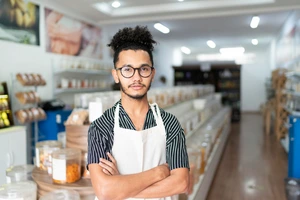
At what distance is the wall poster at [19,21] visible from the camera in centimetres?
454

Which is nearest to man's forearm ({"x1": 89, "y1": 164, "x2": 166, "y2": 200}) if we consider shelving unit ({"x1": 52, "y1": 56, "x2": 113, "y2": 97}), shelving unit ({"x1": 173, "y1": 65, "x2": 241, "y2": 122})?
shelving unit ({"x1": 52, "y1": 56, "x2": 113, "y2": 97})

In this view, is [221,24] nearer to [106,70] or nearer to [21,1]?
[106,70]

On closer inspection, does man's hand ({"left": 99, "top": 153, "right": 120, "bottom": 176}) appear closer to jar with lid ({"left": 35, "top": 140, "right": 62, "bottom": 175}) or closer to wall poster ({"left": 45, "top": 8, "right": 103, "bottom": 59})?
jar with lid ({"left": 35, "top": 140, "right": 62, "bottom": 175})

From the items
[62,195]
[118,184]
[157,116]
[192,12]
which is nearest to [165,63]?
[192,12]

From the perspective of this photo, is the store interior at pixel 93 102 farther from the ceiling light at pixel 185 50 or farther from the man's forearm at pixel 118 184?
the ceiling light at pixel 185 50

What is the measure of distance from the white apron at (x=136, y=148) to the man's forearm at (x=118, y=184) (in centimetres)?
7

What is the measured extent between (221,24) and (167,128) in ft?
25.5

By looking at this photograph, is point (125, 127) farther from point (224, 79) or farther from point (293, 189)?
point (224, 79)

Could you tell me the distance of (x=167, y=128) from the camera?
140 cm

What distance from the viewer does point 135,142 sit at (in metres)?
1.33

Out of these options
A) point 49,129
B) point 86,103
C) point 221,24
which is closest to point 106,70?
point 49,129

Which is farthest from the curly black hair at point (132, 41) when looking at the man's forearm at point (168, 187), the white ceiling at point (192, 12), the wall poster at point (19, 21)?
the white ceiling at point (192, 12)

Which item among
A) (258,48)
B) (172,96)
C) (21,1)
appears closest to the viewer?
(172,96)

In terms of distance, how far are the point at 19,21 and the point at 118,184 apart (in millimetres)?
4458
